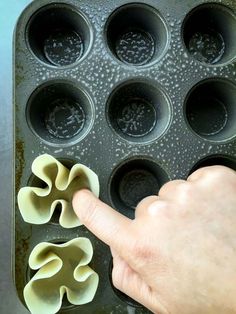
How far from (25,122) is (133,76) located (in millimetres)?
248

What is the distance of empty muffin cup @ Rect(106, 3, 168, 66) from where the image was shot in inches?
42.0

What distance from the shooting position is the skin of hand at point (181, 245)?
759mm

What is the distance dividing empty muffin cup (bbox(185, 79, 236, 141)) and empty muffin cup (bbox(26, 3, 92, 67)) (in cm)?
28

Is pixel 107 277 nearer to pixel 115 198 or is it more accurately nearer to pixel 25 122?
pixel 115 198

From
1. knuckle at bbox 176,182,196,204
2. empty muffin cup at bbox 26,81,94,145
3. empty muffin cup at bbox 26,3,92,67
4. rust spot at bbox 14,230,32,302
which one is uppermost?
empty muffin cup at bbox 26,3,92,67

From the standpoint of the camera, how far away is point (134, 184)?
1108 millimetres

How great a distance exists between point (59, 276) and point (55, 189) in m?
0.18

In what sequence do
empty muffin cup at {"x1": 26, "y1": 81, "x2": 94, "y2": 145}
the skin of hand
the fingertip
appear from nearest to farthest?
the skin of hand → the fingertip → empty muffin cup at {"x1": 26, "y1": 81, "x2": 94, "y2": 145}

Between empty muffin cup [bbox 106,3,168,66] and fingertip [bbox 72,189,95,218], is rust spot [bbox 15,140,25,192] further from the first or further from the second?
empty muffin cup [bbox 106,3,168,66]

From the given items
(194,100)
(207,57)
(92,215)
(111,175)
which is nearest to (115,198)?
(111,175)

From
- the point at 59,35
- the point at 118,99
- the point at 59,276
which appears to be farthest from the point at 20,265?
the point at 59,35

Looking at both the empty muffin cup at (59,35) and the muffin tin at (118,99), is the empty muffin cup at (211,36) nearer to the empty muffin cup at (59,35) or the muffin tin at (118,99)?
the muffin tin at (118,99)

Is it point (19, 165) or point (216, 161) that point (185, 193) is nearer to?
point (216, 161)

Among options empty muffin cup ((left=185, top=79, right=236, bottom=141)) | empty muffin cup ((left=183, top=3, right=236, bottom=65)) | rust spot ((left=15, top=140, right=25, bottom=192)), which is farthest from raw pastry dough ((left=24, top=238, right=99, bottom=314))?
empty muffin cup ((left=183, top=3, right=236, bottom=65))
